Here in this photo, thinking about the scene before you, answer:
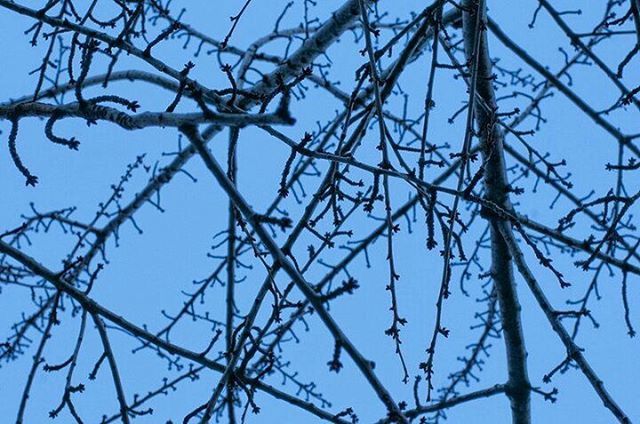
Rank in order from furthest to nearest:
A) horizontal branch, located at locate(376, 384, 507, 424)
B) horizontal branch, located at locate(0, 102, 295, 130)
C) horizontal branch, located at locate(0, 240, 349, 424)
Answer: horizontal branch, located at locate(376, 384, 507, 424), horizontal branch, located at locate(0, 240, 349, 424), horizontal branch, located at locate(0, 102, 295, 130)

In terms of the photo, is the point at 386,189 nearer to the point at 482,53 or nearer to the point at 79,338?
the point at 482,53

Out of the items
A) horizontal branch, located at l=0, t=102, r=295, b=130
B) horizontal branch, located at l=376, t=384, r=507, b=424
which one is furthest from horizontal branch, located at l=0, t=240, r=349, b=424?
horizontal branch, located at l=376, t=384, r=507, b=424

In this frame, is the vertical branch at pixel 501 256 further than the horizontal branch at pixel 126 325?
Yes

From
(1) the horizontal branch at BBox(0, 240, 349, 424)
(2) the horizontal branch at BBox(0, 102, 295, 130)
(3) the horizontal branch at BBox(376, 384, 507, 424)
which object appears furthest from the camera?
(3) the horizontal branch at BBox(376, 384, 507, 424)

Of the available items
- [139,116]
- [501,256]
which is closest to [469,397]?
[501,256]

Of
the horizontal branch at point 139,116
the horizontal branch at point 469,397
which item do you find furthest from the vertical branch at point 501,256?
the horizontal branch at point 139,116

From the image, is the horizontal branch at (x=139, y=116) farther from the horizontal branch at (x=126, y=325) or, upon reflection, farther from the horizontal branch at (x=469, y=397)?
the horizontal branch at (x=469, y=397)

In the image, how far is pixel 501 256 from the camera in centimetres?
365

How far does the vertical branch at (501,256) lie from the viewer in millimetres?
3492

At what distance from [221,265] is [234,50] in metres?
2.19

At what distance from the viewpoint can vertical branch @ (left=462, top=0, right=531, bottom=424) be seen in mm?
3492

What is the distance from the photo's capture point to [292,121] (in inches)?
60.7

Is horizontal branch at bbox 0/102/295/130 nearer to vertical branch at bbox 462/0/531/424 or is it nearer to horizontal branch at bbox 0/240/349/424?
horizontal branch at bbox 0/240/349/424

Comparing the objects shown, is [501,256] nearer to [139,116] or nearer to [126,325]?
[126,325]
